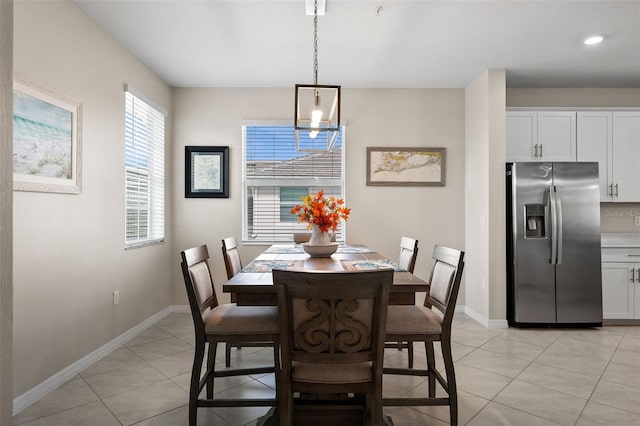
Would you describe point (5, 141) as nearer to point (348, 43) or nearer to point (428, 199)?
point (348, 43)

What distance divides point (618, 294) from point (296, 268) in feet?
12.6

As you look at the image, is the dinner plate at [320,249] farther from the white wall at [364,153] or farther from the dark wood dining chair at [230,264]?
the white wall at [364,153]

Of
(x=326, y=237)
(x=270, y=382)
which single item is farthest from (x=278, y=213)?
(x=270, y=382)

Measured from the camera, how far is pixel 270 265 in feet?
7.57

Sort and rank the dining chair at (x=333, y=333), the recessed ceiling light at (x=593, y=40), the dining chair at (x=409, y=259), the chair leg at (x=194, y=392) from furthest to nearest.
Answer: the recessed ceiling light at (x=593, y=40)
the dining chair at (x=409, y=259)
the chair leg at (x=194, y=392)
the dining chair at (x=333, y=333)

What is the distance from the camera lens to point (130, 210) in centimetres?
362

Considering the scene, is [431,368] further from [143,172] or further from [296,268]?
[143,172]

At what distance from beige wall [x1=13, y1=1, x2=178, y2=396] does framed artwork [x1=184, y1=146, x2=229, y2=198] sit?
0.97 m

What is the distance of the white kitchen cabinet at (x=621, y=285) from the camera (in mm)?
3982

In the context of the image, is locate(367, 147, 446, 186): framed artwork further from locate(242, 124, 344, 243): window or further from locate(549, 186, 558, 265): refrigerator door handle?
locate(549, 186, 558, 265): refrigerator door handle

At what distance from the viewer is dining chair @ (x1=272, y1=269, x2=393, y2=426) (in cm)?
143

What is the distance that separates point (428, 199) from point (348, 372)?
3346 mm

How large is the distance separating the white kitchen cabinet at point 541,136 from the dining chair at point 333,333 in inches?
136

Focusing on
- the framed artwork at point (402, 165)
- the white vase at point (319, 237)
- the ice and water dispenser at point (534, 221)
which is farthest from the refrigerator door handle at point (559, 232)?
the white vase at point (319, 237)
